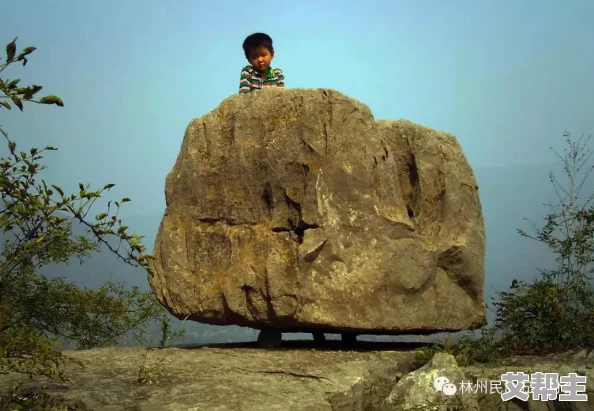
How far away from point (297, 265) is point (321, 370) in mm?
1174

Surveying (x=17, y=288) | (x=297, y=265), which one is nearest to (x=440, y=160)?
(x=297, y=265)

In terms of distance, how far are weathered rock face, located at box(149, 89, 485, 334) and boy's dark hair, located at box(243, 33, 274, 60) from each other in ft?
2.21

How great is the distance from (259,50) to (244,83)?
0.42 m

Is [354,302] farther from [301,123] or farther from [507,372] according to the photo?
[301,123]

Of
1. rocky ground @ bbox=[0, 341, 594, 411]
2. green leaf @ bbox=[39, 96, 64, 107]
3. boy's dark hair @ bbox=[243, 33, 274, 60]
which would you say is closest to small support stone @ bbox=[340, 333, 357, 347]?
rocky ground @ bbox=[0, 341, 594, 411]

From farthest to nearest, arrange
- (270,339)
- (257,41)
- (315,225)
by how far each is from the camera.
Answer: (257,41)
(270,339)
(315,225)

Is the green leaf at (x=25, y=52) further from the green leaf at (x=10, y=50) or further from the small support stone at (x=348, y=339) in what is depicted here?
the small support stone at (x=348, y=339)

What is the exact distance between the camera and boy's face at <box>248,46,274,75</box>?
7121mm

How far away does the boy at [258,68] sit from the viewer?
7.12m

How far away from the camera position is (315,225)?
6266mm

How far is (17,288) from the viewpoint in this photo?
8742mm

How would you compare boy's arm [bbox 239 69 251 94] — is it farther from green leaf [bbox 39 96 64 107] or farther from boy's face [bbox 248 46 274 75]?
green leaf [bbox 39 96 64 107]

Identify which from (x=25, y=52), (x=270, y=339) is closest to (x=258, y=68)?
(x=270, y=339)

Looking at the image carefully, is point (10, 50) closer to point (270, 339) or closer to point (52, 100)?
point (52, 100)
